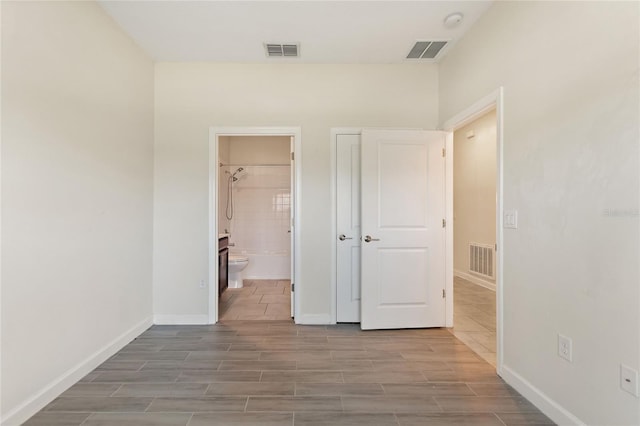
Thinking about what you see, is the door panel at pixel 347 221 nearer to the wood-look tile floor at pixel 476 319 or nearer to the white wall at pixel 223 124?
the white wall at pixel 223 124

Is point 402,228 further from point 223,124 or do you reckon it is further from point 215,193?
point 223,124

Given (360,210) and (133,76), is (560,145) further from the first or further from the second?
(133,76)

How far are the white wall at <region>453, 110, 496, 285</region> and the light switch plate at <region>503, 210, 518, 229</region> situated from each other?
272 centimetres

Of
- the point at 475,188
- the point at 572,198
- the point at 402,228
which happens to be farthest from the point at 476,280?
the point at 572,198

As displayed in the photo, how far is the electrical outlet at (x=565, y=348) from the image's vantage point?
5.17 feet

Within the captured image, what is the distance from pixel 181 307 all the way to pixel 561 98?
3.54 m

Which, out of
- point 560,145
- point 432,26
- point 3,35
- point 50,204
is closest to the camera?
point 3,35

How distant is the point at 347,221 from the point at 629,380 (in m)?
2.22

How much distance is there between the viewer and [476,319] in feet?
10.6

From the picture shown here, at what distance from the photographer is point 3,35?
1541 mm

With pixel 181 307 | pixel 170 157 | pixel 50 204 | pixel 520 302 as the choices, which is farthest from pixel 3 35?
pixel 520 302

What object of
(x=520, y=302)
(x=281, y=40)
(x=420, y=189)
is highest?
(x=281, y=40)

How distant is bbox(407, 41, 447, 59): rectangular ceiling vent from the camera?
2.71 metres

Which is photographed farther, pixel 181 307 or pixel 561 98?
pixel 181 307
